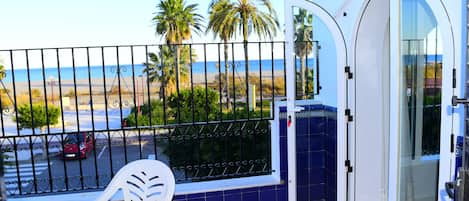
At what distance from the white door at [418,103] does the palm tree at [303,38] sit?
0.99 meters

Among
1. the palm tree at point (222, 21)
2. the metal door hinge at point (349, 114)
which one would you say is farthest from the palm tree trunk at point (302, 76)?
the palm tree at point (222, 21)

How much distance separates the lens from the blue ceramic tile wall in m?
3.15

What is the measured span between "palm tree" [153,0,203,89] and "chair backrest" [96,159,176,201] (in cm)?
921

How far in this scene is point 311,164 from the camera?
3350 millimetres

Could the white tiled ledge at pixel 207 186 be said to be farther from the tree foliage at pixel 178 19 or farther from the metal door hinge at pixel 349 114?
the tree foliage at pixel 178 19

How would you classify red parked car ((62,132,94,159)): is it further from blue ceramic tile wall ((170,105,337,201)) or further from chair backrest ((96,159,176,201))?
blue ceramic tile wall ((170,105,337,201))

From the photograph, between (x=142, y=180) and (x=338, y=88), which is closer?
(x=142, y=180)

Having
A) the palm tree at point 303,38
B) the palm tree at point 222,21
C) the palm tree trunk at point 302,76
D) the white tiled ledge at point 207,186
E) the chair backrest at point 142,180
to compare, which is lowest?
the white tiled ledge at point 207,186

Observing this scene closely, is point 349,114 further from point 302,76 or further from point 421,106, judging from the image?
point 421,106

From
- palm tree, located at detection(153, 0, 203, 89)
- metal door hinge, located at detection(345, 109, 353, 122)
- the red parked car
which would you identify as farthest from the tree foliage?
metal door hinge, located at detection(345, 109, 353, 122)

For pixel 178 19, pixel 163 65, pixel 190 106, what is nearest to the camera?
pixel 163 65

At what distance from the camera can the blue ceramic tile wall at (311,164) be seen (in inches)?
124

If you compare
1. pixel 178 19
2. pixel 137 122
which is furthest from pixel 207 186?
pixel 178 19

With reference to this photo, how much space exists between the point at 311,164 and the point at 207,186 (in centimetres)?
99
